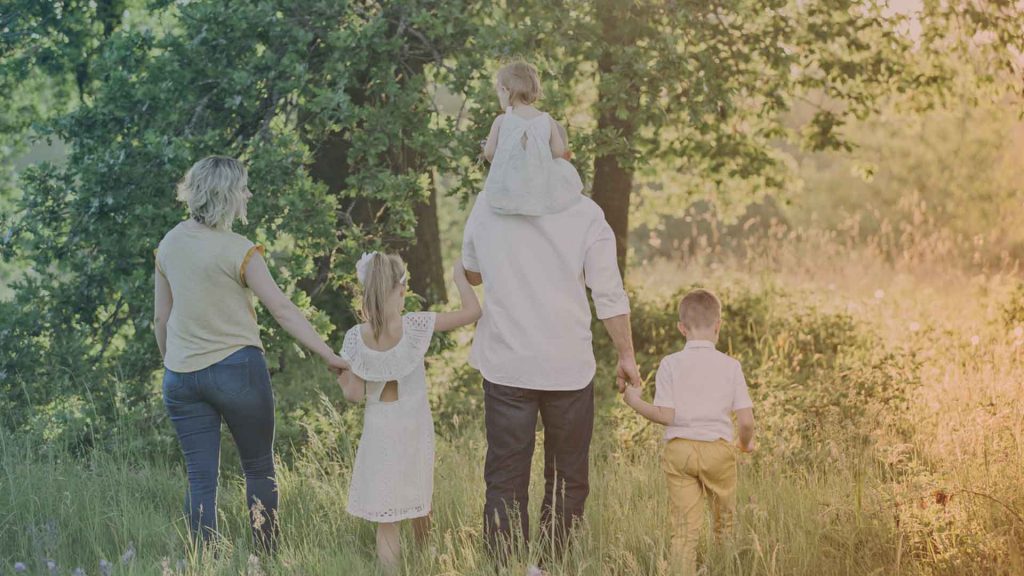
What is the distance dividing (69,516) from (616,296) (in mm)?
3097

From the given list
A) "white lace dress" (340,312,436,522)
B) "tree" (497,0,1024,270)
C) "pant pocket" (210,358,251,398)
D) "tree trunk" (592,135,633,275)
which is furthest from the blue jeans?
"tree trunk" (592,135,633,275)

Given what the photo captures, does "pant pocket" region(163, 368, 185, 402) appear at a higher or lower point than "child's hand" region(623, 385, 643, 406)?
higher

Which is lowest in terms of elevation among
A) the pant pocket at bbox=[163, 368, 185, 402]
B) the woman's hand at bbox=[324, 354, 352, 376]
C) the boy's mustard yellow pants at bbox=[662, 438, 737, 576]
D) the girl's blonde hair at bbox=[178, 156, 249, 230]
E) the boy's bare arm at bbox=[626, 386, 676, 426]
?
the boy's mustard yellow pants at bbox=[662, 438, 737, 576]

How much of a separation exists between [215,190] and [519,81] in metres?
1.39

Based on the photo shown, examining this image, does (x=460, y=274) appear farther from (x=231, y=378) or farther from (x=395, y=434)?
(x=231, y=378)

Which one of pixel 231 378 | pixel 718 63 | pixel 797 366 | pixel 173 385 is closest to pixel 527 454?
pixel 231 378

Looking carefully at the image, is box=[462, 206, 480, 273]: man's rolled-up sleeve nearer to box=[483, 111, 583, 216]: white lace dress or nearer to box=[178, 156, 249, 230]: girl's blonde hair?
box=[483, 111, 583, 216]: white lace dress

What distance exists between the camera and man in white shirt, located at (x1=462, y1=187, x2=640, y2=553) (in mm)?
4320

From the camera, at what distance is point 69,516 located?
5.37 meters

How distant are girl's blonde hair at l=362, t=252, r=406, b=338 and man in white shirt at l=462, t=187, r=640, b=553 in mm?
328

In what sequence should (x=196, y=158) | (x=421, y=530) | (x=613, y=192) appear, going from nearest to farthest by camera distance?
(x=421, y=530), (x=196, y=158), (x=613, y=192)

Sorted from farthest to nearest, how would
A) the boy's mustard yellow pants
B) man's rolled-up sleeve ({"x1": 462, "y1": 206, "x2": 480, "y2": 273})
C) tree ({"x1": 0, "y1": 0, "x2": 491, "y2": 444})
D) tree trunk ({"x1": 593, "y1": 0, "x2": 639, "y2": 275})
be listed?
tree trunk ({"x1": 593, "y1": 0, "x2": 639, "y2": 275}) < tree ({"x1": 0, "y1": 0, "x2": 491, "y2": 444}) < man's rolled-up sleeve ({"x1": 462, "y1": 206, "x2": 480, "y2": 273}) < the boy's mustard yellow pants

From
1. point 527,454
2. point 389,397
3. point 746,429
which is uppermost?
point 389,397

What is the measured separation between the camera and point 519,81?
4312 mm
